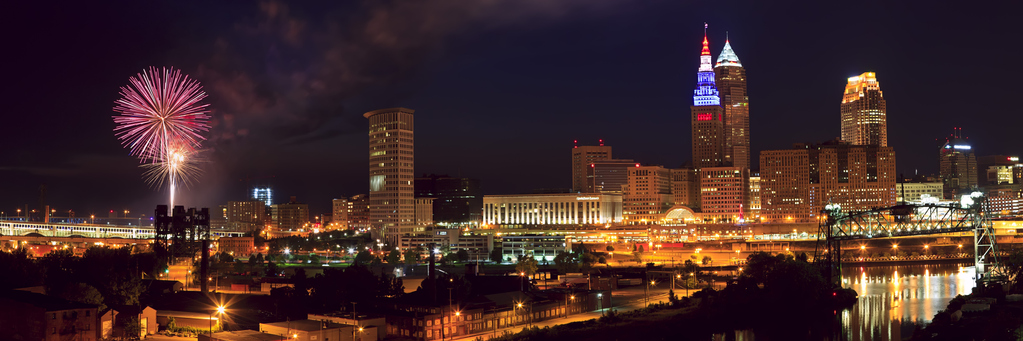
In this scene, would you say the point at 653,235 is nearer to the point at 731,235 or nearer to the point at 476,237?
the point at 731,235

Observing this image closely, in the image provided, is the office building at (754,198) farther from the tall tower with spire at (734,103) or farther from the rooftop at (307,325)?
the rooftop at (307,325)

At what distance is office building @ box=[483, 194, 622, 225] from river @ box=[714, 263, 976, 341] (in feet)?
119

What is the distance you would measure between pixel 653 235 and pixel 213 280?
47488mm

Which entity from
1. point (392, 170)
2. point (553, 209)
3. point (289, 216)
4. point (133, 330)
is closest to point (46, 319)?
point (133, 330)

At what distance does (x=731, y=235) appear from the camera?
86938mm

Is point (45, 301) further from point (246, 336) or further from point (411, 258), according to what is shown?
point (411, 258)

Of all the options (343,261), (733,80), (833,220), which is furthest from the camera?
(733,80)

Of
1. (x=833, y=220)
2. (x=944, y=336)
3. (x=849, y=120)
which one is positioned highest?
(x=849, y=120)

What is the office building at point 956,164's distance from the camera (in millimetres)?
123312

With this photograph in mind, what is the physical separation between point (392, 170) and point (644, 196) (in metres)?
37.6

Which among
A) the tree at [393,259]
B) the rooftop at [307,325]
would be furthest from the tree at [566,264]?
the rooftop at [307,325]

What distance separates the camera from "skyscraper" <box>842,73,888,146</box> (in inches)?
4700

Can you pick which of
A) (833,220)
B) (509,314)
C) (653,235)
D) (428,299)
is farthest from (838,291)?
(653,235)

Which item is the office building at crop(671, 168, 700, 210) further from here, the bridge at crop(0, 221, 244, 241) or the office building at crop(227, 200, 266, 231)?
the office building at crop(227, 200, 266, 231)
